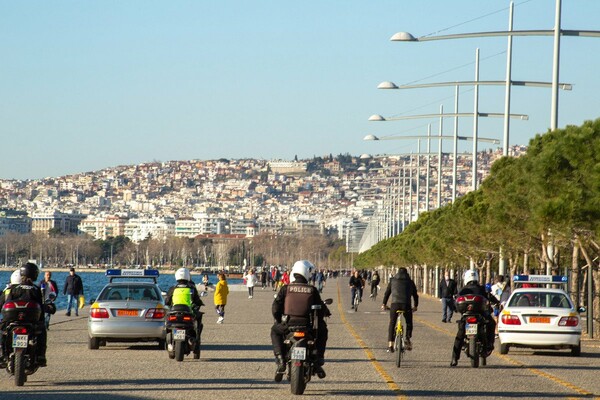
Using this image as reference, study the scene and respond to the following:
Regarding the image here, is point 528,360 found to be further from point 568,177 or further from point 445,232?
point 445,232

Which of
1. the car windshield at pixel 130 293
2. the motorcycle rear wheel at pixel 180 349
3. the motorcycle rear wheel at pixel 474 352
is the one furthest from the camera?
the car windshield at pixel 130 293

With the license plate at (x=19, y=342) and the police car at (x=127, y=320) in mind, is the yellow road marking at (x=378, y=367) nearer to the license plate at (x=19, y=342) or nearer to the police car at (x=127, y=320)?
the police car at (x=127, y=320)

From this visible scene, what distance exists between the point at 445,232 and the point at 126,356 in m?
37.2

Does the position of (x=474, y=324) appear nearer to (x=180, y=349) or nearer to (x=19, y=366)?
(x=180, y=349)

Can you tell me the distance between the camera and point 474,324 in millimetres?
24078

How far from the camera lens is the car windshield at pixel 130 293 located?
90.0 ft

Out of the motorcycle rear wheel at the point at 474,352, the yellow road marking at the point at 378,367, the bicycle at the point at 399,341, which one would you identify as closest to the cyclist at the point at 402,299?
the bicycle at the point at 399,341

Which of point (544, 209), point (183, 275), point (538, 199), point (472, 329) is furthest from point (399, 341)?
point (538, 199)

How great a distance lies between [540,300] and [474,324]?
4747 mm

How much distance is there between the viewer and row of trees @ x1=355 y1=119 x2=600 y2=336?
3203cm

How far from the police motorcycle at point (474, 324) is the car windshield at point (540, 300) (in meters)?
3.52

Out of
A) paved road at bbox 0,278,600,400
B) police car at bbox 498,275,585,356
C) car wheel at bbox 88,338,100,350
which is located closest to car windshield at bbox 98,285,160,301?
car wheel at bbox 88,338,100,350

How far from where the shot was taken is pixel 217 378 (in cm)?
2070

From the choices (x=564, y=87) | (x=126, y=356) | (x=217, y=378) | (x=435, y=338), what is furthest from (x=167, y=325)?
(x=564, y=87)
